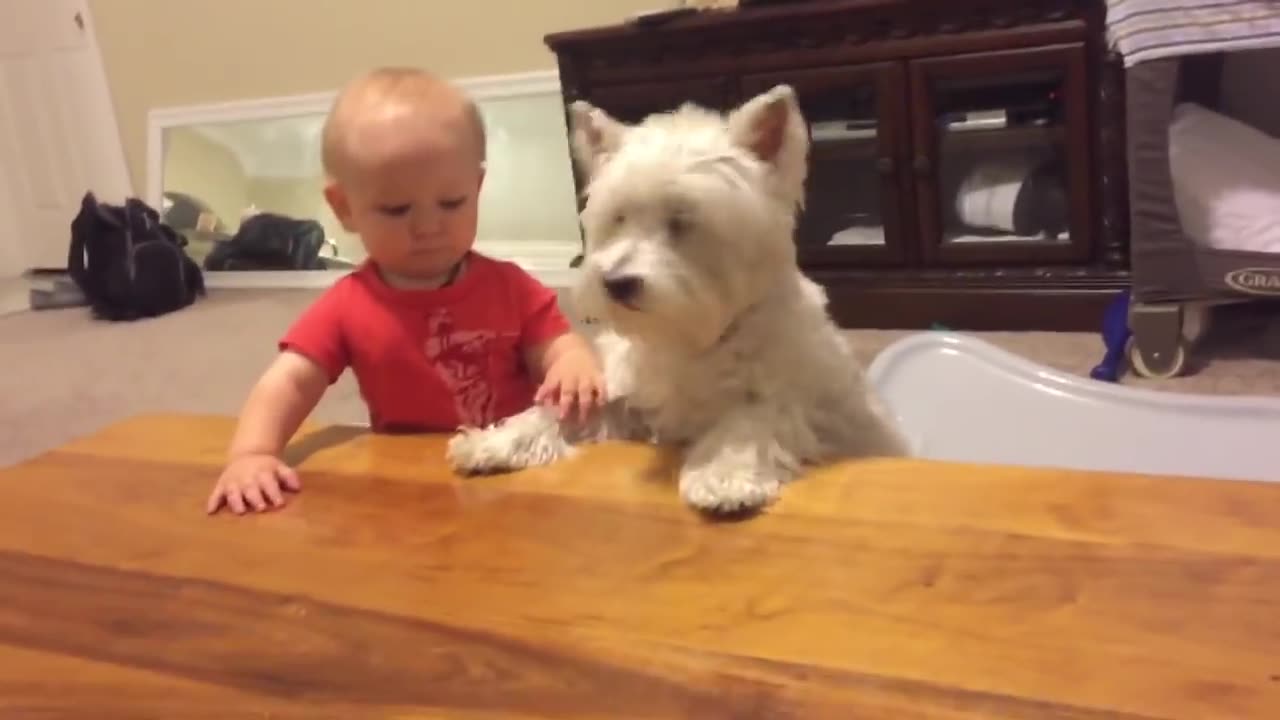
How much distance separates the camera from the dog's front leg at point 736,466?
820 mm

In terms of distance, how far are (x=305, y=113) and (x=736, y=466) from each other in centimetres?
335

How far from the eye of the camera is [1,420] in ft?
8.48

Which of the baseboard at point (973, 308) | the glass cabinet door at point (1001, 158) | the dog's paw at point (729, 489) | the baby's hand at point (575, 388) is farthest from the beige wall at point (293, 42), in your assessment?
the dog's paw at point (729, 489)

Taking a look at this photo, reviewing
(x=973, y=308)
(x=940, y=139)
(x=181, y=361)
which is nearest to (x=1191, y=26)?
(x=940, y=139)

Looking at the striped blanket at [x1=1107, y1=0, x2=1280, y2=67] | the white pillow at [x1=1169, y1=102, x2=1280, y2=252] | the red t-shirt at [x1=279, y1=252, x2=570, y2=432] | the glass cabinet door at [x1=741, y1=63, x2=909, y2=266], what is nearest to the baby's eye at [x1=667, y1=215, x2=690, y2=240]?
the red t-shirt at [x1=279, y1=252, x2=570, y2=432]

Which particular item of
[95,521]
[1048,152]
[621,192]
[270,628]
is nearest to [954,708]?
[270,628]

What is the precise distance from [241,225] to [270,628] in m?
3.59

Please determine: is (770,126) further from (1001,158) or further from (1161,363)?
(1001,158)

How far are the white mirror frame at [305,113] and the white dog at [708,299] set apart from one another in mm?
2223

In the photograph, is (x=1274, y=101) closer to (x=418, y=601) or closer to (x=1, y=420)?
(x=418, y=601)

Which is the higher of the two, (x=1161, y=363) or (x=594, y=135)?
(x=594, y=135)

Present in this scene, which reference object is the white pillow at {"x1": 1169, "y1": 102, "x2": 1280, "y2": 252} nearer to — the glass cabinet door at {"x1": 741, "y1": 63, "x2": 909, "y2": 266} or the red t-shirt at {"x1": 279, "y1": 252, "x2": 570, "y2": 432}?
the glass cabinet door at {"x1": 741, "y1": 63, "x2": 909, "y2": 266}

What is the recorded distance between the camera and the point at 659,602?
694 millimetres

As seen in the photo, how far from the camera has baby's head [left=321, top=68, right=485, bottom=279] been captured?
107cm
